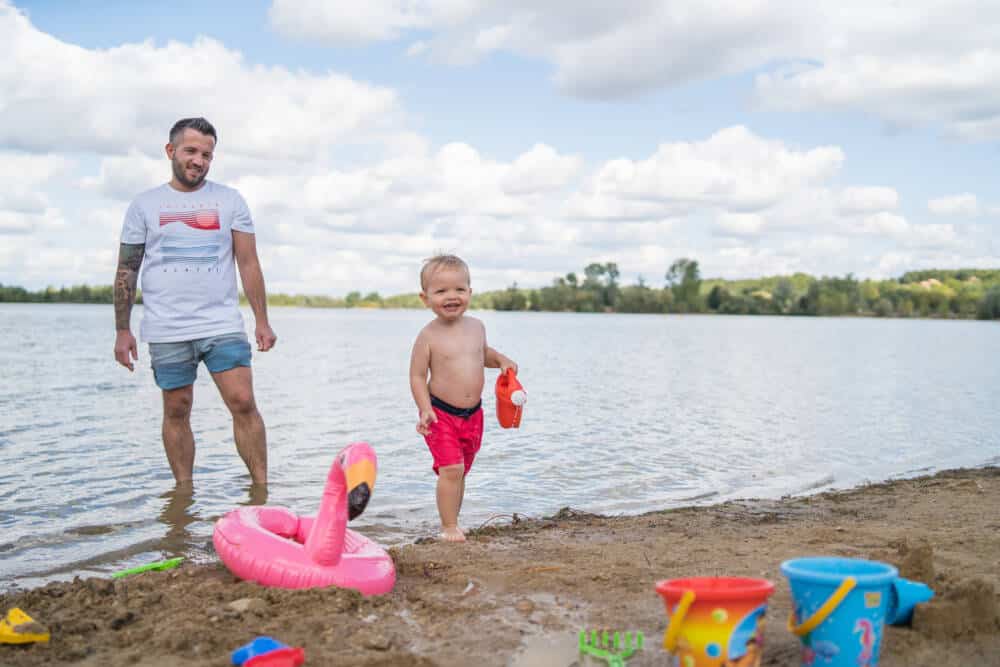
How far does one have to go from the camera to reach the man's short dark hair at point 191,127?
5828 millimetres

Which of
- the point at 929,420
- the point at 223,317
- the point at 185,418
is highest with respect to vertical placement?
the point at 223,317

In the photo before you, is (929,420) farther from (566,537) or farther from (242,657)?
(242,657)

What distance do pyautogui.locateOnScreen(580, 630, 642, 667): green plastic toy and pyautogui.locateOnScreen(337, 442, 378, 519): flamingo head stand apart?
1.04 meters

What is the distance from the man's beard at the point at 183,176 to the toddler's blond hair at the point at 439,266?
1.80 metres

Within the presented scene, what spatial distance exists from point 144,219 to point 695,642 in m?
4.68

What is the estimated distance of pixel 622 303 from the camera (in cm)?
12338

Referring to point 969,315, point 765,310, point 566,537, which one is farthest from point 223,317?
point 765,310

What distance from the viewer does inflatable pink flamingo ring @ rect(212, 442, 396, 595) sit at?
12.2 ft

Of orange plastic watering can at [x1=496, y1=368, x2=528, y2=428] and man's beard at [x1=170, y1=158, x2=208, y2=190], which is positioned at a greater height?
man's beard at [x1=170, y1=158, x2=208, y2=190]

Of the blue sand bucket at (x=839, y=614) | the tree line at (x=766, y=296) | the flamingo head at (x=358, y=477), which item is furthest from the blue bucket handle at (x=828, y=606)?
the tree line at (x=766, y=296)

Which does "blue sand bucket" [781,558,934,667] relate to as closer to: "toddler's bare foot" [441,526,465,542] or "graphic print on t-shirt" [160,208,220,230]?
"toddler's bare foot" [441,526,465,542]

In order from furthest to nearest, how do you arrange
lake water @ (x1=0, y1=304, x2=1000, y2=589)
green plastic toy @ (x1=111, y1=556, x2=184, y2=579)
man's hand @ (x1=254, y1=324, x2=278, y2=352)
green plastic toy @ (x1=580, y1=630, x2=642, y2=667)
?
lake water @ (x1=0, y1=304, x2=1000, y2=589) < man's hand @ (x1=254, y1=324, x2=278, y2=352) < green plastic toy @ (x1=111, y1=556, x2=184, y2=579) < green plastic toy @ (x1=580, y1=630, x2=642, y2=667)

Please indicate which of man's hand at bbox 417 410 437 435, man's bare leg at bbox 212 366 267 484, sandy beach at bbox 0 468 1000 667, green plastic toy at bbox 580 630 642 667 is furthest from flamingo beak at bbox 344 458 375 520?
man's bare leg at bbox 212 366 267 484

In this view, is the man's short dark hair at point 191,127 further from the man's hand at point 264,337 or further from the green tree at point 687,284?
the green tree at point 687,284
